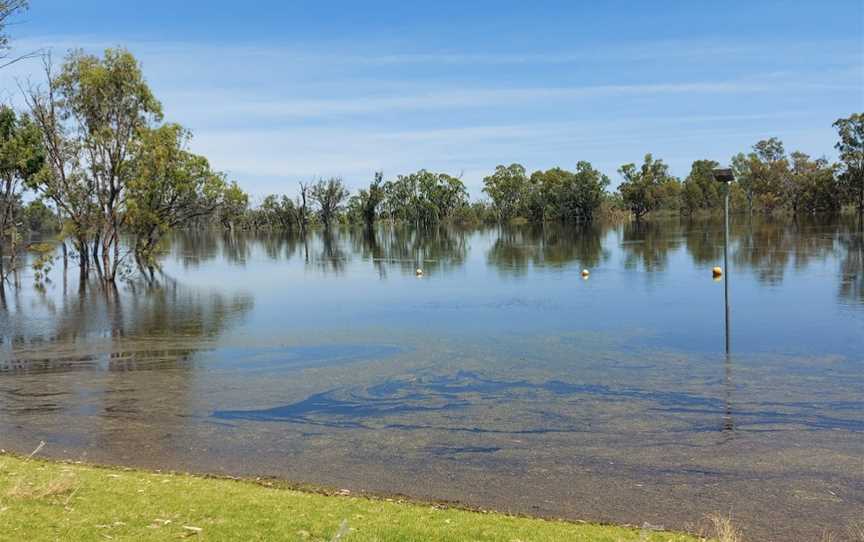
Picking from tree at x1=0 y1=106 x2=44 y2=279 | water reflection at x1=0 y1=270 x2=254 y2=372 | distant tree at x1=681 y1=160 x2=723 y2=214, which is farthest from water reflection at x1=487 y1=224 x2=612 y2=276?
distant tree at x1=681 y1=160 x2=723 y2=214

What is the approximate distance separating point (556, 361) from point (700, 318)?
7366 millimetres

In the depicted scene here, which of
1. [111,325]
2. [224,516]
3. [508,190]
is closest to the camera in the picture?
[224,516]

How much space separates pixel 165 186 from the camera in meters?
41.8

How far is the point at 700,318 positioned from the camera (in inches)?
874

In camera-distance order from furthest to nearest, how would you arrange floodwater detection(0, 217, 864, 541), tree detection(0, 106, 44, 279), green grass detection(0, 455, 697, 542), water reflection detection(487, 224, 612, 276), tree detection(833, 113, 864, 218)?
tree detection(833, 113, 864, 218) → water reflection detection(487, 224, 612, 276) → tree detection(0, 106, 44, 279) → floodwater detection(0, 217, 864, 541) → green grass detection(0, 455, 697, 542)

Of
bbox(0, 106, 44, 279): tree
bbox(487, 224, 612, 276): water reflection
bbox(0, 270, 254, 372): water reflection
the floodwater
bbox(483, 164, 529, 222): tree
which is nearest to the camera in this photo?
the floodwater

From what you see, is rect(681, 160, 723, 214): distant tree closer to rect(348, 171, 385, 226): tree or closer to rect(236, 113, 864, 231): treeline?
rect(236, 113, 864, 231): treeline

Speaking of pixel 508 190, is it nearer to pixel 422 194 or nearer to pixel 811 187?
pixel 422 194

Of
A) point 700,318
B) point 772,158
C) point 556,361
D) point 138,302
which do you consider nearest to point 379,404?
point 556,361

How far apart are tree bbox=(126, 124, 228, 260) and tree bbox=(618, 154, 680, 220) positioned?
90.1 m

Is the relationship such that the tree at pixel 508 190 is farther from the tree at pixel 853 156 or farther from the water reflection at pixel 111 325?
the water reflection at pixel 111 325

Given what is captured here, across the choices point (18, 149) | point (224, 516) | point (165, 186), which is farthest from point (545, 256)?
point (224, 516)

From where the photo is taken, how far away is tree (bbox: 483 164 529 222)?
131500 mm

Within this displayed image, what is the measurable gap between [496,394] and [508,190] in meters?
120
